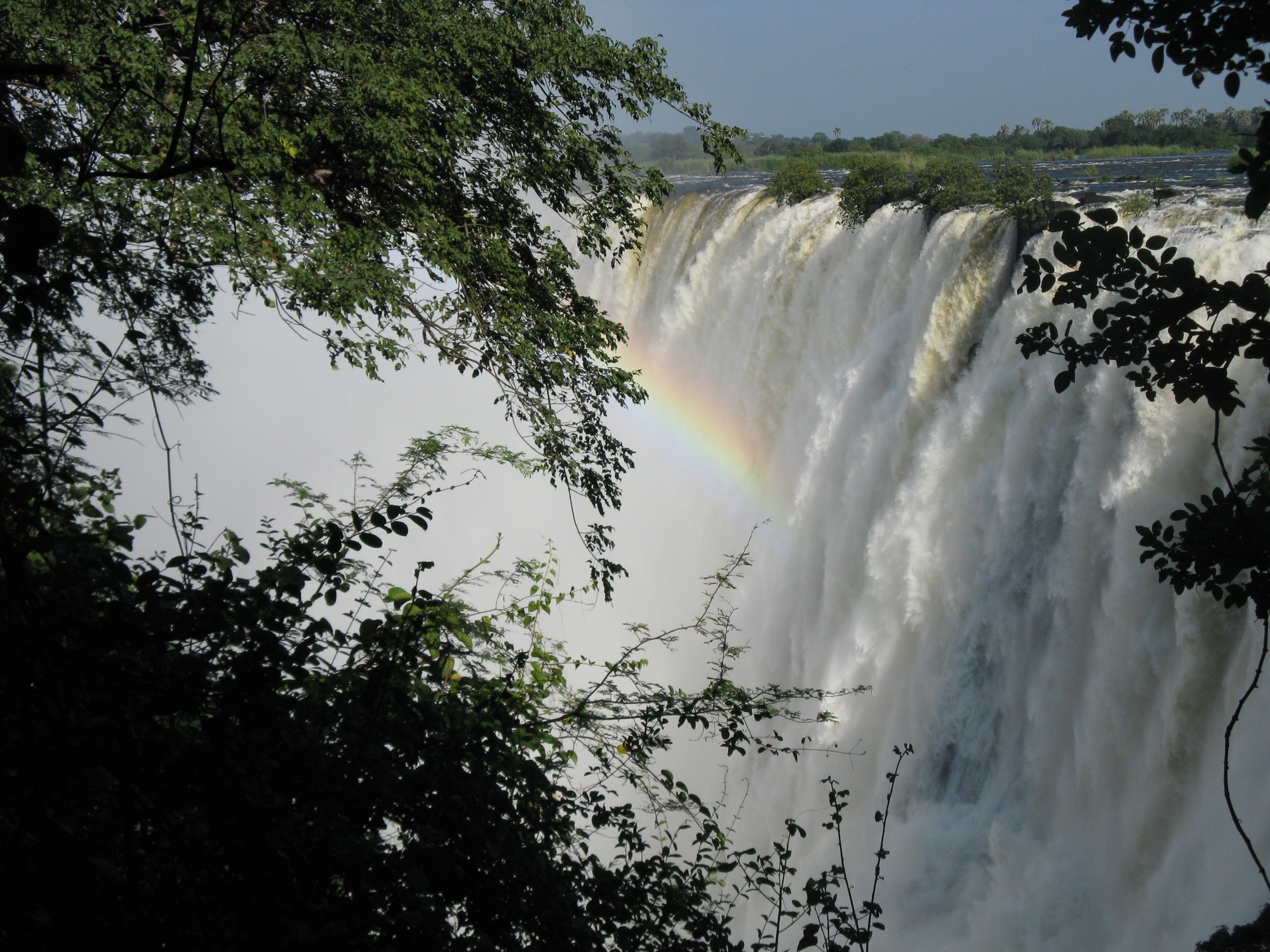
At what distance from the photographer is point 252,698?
1.72m

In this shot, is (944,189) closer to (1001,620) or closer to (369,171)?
(1001,620)

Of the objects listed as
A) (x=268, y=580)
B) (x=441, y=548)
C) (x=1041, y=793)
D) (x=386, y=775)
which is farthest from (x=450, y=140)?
(x=441, y=548)

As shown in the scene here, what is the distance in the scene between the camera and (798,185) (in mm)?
15914

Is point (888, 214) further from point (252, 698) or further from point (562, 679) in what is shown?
point (252, 698)

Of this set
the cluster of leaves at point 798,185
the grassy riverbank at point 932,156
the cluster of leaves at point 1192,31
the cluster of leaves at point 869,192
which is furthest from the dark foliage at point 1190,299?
the cluster of leaves at point 798,185

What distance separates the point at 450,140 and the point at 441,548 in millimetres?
13693

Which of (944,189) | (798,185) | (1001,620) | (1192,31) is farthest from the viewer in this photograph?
(798,185)

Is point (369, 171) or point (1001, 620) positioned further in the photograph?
point (1001, 620)

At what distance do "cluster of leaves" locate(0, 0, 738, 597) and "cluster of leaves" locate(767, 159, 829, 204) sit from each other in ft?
33.4

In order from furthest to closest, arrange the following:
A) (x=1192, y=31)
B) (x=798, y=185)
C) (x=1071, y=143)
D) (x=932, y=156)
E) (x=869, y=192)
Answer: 1. (x=1071, y=143)
2. (x=932, y=156)
3. (x=798, y=185)
4. (x=869, y=192)
5. (x=1192, y=31)

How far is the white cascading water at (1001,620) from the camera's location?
21.0ft

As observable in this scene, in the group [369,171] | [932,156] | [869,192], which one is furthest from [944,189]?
[369,171]

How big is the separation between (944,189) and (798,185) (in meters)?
3.91

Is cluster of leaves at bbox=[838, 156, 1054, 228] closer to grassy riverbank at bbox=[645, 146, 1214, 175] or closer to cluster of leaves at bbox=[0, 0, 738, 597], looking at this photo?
grassy riverbank at bbox=[645, 146, 1214, 175]
